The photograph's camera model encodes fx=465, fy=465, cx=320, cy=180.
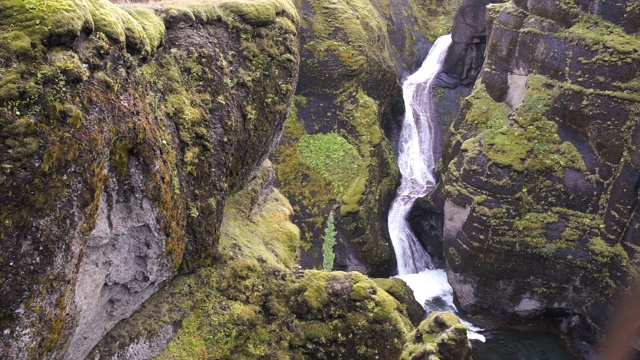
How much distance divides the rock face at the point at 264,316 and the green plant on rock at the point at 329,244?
11.7 meters

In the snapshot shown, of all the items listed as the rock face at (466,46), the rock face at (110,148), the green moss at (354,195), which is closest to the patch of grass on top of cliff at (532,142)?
the green moss at (354,195)

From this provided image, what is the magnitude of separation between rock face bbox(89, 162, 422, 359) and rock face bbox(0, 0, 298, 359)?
19.9 inches

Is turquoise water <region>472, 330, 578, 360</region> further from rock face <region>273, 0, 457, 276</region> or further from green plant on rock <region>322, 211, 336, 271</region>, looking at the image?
green plant on rock <region>322, 211, 336, 271</region>

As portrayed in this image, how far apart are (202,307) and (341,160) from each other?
16.6m

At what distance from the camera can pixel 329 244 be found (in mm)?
22859

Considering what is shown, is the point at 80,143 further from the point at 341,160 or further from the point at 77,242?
the point at 341,160

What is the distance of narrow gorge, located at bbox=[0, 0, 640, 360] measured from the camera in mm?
5816

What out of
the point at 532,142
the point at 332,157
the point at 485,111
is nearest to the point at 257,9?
the point at 532,142

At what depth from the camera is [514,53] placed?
22172 millimetres

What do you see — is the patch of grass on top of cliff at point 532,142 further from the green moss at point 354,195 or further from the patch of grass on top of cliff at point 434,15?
the patch of grass on top of cliff at point 434,15

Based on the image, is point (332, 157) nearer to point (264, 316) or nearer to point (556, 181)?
point (556, 181)

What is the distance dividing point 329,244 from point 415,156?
960cm

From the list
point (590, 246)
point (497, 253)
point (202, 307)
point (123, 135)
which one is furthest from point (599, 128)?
point (123, 135)

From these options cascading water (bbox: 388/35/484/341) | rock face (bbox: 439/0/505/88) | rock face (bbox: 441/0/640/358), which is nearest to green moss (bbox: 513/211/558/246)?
rock face (bbox: 441/0/640/358)
